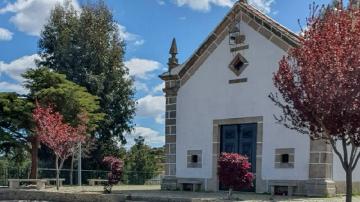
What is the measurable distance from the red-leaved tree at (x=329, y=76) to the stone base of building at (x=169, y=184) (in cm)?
1255

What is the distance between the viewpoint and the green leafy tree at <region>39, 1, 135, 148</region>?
35094 mm

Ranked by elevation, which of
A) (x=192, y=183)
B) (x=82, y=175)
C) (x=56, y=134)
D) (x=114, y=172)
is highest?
(x=56, y=134)

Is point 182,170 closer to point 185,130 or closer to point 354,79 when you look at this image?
point 185,130

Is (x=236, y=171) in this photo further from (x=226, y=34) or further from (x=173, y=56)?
(x=173, y=56)

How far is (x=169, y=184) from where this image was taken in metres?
23.4

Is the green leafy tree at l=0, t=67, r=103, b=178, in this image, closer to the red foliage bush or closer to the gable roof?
the gable roof

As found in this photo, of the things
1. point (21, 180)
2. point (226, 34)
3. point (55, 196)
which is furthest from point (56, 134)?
point (226, 34)

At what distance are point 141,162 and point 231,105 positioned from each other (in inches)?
777

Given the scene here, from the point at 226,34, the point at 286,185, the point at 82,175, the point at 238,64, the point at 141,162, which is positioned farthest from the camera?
the point at 141,162

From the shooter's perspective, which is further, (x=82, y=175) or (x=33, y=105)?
(x=82, y=175)

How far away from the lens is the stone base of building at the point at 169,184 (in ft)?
76.0

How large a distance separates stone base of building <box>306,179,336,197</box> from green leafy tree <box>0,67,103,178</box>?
1086cm

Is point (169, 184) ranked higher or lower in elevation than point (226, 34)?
lower

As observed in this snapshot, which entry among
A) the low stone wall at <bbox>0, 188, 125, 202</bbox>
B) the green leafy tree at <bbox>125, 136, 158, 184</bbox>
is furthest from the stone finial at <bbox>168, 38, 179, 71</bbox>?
the green leafy tree at <bbox>125, 136, 158, 184</bbox>
